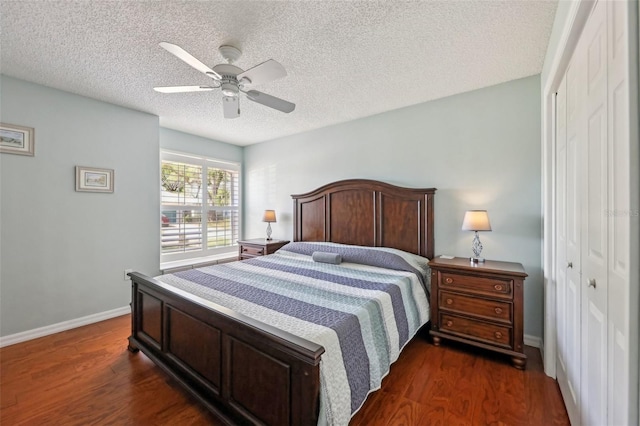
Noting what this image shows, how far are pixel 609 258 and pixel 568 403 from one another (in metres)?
1.23

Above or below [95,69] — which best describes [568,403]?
below

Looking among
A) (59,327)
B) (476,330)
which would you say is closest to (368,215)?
(476,330)

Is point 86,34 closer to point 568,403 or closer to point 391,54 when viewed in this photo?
point 391,54

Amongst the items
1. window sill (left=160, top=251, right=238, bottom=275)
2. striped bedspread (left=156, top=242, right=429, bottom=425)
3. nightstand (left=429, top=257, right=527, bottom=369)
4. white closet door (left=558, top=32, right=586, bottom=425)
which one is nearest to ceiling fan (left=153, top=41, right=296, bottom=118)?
striped bedspread (left=156, top=242, right=429, bottom=425)

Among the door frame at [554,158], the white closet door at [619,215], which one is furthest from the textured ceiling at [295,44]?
the white closet door at [619,215]

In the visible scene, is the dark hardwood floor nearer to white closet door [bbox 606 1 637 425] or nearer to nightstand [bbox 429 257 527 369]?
nightstand [bbox 429 257 527 369]

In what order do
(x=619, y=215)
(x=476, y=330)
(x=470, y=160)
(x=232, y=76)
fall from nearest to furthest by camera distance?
(x=619, y=215) → (x=232, y=76) → (x=476, y=330) → (x=470, y=160)

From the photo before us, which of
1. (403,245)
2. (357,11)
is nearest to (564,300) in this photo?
(403,245)

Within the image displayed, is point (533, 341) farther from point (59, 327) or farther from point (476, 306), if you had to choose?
point (59, 327)

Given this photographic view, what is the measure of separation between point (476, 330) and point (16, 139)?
4.62 m

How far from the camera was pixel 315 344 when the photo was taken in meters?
1.20

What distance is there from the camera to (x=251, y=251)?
4.12 m

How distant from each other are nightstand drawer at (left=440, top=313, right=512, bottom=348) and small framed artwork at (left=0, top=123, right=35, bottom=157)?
14.2 feet

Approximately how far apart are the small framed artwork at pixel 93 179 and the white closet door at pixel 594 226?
13.8 ft
